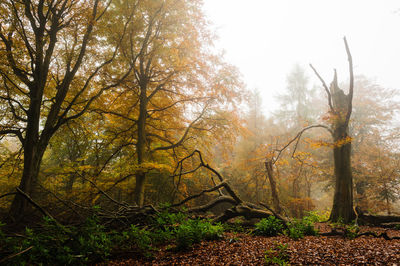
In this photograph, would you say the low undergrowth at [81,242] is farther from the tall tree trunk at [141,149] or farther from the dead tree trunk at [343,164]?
the dead tree trunk at [343,164]

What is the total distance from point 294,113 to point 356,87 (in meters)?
5.15

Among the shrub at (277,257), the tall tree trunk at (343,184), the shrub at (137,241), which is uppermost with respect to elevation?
the tall tree trunk at (343,184)

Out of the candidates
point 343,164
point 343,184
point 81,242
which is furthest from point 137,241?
point 343,164

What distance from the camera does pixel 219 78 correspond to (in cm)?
713

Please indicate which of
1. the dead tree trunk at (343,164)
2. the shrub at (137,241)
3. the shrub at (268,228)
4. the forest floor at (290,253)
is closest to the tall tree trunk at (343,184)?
the dead tree trunk at (343,164)

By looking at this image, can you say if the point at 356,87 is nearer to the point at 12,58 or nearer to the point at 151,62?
the point at 151,62

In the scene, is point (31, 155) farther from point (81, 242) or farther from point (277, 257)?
point (277, 257)

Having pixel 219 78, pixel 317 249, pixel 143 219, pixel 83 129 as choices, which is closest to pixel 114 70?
pixel 83 129

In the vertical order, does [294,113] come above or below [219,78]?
above

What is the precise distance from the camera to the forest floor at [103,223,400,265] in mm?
2977

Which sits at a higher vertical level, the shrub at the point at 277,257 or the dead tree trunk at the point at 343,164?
the dead tree trunk at the point at 343,164

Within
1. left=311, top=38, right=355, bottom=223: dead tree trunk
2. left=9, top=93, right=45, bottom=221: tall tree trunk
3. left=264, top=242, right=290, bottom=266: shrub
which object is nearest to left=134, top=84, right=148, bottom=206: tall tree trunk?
left=9, top=93, right=45, bottom=221: tall tree trunk

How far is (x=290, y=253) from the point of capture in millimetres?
3314

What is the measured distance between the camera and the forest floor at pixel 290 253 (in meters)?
2.98
